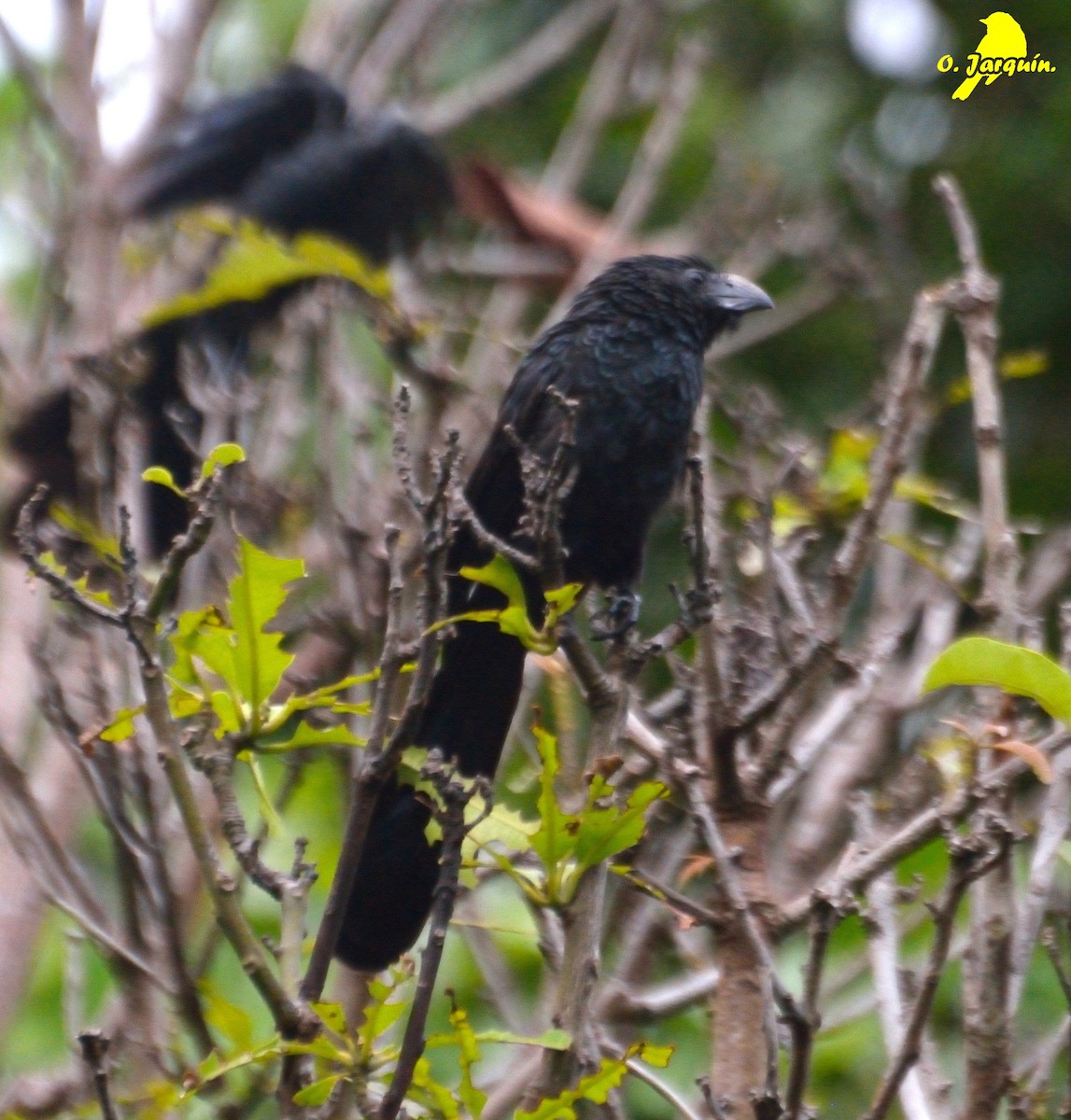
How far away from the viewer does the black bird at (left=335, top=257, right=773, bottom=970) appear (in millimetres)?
3109

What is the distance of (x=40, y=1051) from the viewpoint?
4512 mm

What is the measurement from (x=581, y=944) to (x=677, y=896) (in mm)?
364

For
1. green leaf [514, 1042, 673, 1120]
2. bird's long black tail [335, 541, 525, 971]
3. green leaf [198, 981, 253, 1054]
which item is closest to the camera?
green leaf [514, 1042, 673, 1120]

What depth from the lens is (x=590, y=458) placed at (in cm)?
319

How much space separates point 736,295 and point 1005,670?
1.52 metres

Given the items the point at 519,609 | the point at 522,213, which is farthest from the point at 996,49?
the point at 519,609

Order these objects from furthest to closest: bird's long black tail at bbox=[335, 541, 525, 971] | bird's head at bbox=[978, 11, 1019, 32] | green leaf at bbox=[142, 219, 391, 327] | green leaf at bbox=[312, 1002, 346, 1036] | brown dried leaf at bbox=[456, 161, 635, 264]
A: 1. bird's head at bbox=[978, 11, 1019, 32]
2. brown dried leaf at bbox=[456, 161, 635, 264]
3. green leaf at bbox=[142, 219, 391, 327]
4. bird's long black tail at bbox=[335, 541, 525, 971]
5. green leaf at bbox=[312, 1002, 346, 1036]

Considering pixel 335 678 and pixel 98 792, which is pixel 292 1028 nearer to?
pixel 98 792

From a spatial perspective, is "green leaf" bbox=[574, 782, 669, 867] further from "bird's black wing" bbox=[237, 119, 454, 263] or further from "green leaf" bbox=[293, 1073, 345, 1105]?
"bird's black wing" bbox=[237, 119, 454, 263]

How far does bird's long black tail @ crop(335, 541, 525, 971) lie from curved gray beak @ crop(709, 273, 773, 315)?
2.77 feet

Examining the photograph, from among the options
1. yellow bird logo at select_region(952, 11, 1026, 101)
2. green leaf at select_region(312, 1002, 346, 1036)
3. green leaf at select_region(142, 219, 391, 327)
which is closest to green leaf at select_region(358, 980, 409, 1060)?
green leaf at select_region(312, 1002, 346, 1036)

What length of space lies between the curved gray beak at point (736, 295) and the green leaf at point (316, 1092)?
1.99 meters

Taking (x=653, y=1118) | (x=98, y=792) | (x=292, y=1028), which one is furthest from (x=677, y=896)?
(x=653, y=1118)

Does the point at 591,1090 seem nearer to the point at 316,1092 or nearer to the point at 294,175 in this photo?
the point at 316,1092
